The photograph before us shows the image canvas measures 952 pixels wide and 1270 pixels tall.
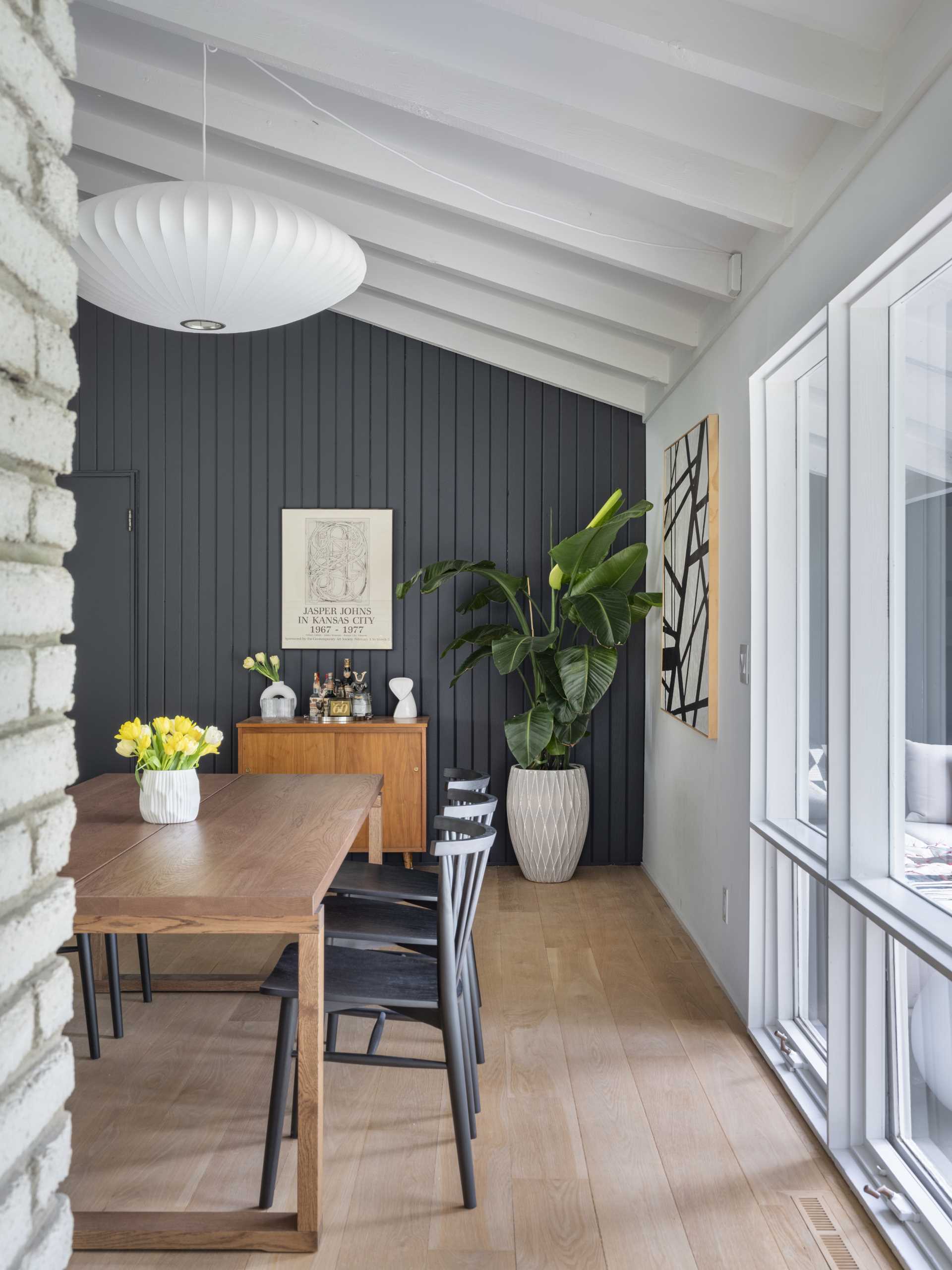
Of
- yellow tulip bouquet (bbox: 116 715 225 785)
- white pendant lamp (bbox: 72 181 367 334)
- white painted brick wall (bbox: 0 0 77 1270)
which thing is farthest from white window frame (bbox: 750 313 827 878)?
white painted brick wall (bbox: 0 0 77 1270)

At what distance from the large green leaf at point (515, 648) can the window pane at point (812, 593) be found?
1747 mm

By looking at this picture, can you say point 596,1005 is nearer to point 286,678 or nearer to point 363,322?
point 286,678

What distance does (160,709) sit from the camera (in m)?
5.57

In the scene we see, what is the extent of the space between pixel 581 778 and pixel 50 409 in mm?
4296

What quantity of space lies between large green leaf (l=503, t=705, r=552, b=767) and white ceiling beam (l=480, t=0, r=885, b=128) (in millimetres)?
3033

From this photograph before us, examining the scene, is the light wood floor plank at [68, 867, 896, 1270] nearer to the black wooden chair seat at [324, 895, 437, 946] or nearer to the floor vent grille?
the floor vent grille

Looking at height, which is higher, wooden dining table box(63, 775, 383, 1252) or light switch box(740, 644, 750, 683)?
light switch box(740, 644, 750, 683)

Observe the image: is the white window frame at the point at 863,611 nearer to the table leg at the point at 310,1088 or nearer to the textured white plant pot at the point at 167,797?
the table leg at the point at 310,1088

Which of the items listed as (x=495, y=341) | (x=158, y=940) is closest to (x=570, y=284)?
(x=495, y=341)

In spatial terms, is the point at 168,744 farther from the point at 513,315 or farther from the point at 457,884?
the point at 513,315

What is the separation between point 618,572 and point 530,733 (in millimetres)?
897

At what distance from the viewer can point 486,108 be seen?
2.98 metres

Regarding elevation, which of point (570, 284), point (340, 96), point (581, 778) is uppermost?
point (340, 96)

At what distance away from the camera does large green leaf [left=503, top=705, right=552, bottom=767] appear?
476 centimetres
